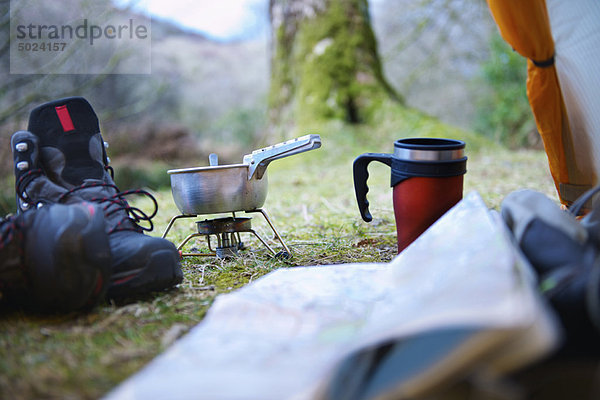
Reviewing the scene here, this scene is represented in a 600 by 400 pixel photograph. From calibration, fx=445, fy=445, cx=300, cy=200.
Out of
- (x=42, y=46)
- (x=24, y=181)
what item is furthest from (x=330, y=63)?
(x=24, y=181)

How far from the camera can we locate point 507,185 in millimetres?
2977

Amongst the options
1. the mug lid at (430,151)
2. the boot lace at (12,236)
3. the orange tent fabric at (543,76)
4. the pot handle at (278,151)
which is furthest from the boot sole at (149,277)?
the orange tent fabric at (543,76)

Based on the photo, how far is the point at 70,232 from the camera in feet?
3.38

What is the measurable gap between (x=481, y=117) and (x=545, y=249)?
8.45 meters

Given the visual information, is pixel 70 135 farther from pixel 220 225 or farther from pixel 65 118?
pixel 220 225

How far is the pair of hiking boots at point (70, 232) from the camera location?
1.04 metres

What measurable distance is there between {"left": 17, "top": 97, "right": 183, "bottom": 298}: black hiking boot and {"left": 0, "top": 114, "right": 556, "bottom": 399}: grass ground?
0.24 ft

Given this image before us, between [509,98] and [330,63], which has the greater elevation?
[330,63]

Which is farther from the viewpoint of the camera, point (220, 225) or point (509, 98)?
point (509, 98)

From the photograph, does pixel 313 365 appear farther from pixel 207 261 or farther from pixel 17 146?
pixel 17 146

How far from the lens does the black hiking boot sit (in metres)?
1.21

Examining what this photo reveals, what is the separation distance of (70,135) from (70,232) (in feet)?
1.74

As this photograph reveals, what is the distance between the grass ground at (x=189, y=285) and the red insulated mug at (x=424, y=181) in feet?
0.88

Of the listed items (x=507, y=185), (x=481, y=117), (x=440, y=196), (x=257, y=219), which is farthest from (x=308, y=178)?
(x=481, y=117)
